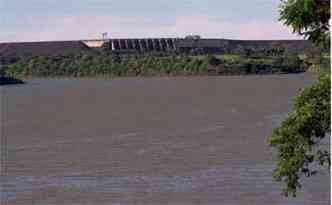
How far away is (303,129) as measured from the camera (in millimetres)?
7633

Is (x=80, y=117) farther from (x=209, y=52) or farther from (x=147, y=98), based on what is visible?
(x=209, y=52)

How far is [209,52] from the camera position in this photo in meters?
86.6

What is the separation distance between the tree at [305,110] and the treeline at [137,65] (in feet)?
Answer: 227

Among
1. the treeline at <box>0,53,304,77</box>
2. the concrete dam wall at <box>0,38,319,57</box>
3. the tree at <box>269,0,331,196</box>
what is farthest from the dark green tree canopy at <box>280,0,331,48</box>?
the concrete dam wall at <box>0,38,319,57</box>

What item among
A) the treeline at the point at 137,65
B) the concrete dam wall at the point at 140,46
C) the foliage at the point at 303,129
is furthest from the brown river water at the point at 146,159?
the concrete dam wall at the point at 140,46

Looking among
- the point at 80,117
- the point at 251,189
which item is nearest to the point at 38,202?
the point at 251,189

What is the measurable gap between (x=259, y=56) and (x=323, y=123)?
249 ft

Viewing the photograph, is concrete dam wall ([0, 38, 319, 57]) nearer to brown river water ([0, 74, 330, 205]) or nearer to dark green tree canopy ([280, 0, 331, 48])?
brown river water ([0, 74, 330, 205])

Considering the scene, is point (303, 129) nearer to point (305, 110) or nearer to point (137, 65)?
point (305, 110)

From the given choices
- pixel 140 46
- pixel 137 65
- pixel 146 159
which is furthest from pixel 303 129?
pixel 140 46

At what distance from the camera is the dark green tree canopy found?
7316mm

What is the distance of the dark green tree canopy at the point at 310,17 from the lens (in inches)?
288

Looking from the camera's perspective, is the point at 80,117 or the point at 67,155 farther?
the point at 80,117

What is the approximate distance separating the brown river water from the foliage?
542 centimetres
